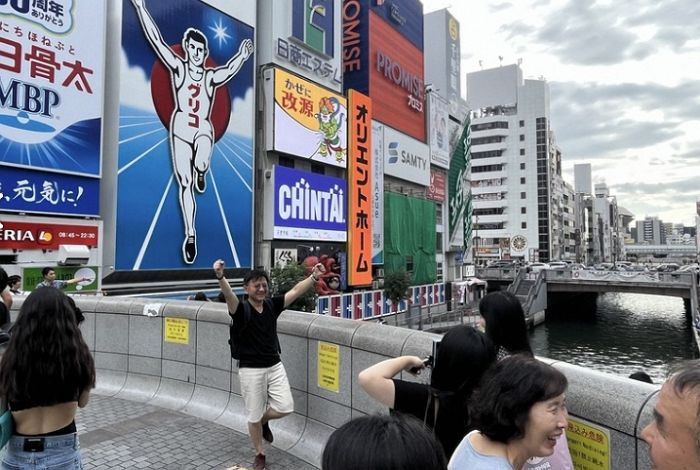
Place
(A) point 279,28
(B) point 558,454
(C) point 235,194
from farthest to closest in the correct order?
(A) point 279,28 → (C) point 235,194 → (B) point 558,454

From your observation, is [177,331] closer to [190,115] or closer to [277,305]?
[277,305]

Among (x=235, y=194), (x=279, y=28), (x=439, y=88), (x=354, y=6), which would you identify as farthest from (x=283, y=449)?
(x=439, y=88)

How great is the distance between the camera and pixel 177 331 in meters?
6.80

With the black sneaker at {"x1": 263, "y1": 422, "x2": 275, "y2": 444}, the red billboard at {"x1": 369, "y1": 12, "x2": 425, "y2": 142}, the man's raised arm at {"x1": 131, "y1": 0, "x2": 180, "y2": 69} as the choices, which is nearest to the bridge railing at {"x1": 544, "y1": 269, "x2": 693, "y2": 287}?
the red billboard at {"x1": 369, "y1": 12, "x2": 425, "y2": 142}

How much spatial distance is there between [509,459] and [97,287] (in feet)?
56.1

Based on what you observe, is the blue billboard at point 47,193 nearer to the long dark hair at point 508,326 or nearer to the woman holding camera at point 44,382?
the woman holding camera at point 44,382

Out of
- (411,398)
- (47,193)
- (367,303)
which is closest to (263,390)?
(411,398)

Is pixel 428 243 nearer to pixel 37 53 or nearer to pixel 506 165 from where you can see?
pixel 37 53

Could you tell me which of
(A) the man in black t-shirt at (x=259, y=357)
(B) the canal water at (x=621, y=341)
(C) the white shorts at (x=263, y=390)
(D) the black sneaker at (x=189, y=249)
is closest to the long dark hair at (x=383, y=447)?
(A) the man in black t-shirt at (x=259, y=357)

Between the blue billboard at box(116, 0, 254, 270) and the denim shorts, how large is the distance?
15910 millimetres

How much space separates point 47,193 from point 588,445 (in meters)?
16.8

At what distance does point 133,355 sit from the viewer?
289 inches

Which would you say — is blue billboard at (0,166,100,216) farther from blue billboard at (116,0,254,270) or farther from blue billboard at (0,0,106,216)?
blue billboard at (116,0,254,270)

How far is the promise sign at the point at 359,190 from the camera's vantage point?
30031mm
